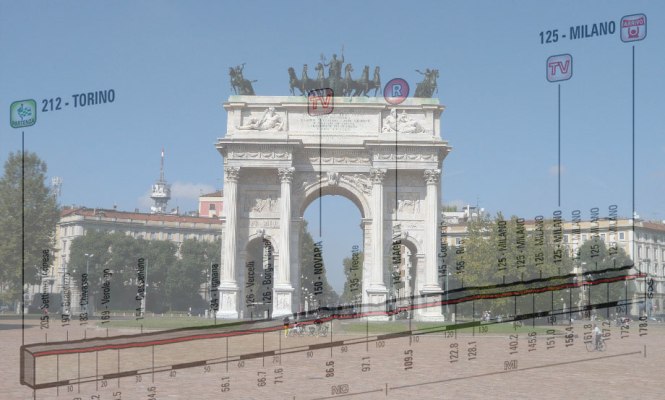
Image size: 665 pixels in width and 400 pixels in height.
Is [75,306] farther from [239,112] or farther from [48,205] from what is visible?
[239,112]

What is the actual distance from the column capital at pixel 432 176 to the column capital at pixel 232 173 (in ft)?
49.1

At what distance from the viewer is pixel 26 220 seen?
82438 mm

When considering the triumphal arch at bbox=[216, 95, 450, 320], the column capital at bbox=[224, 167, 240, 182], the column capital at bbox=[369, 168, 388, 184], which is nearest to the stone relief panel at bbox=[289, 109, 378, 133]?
the triumphal arch at bbox=[216, 95, 450, 320]

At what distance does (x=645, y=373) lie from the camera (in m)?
29.3

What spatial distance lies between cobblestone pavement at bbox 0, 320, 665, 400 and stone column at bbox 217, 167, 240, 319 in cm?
2902

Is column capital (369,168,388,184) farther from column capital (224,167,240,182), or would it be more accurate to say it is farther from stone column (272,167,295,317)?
column capital (224,167,240,182)

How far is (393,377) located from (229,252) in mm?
43395

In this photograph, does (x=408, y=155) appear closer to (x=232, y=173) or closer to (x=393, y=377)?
(x=232, y=173)

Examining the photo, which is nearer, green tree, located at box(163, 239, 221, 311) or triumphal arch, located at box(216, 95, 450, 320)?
triumphal arch, located at box(216, 95, 450, 320)

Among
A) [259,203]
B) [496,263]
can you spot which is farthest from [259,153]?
[496,263]

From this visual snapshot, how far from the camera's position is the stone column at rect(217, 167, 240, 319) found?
223 ft

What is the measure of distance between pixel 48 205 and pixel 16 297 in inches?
386

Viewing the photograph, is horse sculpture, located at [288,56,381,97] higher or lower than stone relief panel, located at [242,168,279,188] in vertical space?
higher

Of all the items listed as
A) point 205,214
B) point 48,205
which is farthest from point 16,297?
point 205,214
